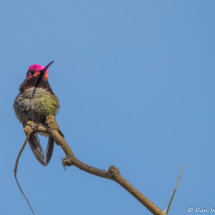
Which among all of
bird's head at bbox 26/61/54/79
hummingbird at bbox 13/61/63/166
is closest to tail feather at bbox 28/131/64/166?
hummingbird at bbox 13/61/63/166

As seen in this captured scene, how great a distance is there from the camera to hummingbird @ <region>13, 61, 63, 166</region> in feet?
19.8

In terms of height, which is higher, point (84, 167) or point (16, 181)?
point (84, 167)

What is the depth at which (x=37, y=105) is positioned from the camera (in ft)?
19.9

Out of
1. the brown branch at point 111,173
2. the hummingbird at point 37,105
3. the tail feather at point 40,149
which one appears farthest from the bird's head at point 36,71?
the brown branch at point 111,173

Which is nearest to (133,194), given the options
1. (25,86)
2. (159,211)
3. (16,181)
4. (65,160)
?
(159,211)

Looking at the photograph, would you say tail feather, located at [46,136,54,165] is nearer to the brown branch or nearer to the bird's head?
the brown branch

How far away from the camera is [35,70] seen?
6.80 m

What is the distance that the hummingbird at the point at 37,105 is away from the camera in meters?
6.04

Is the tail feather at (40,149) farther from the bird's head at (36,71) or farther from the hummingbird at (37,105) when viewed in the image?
the bird's head at (36,71)

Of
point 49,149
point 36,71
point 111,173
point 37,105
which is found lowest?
point 111,173

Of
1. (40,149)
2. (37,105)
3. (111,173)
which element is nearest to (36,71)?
(37,105)

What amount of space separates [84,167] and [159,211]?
3.38ft

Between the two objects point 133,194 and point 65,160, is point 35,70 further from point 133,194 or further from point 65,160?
point 133,194

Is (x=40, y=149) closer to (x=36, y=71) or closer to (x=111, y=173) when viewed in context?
(x=36, y=71)
